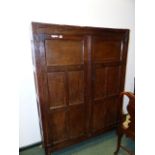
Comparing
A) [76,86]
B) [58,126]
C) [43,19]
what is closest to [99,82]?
[76,86]

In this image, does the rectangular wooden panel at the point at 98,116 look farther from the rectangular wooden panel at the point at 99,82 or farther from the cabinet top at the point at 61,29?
the cabinet top at the point at 61,29

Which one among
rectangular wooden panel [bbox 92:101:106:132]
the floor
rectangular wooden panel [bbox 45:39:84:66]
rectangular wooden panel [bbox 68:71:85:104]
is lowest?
the floor

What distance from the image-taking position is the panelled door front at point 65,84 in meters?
Answer: 1.73

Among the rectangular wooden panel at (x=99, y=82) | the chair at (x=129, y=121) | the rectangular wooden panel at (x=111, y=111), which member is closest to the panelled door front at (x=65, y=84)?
the rectangular wooden panel at (x=99, y=82)

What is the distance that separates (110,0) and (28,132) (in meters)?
2.31

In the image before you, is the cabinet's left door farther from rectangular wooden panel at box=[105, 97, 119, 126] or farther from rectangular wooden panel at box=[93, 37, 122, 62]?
rectangular wooden panel at box=[105, 97, 119, 126]

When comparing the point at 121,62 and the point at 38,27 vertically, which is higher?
the point at 38,27

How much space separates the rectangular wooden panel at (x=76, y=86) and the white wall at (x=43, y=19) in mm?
536

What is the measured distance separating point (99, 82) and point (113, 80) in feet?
0.92

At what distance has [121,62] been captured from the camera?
2281 millimetres

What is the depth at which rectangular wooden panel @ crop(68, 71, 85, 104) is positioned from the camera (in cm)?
189

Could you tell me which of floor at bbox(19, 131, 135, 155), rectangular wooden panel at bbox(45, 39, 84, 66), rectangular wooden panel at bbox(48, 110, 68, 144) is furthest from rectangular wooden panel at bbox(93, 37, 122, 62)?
floor at bbox(19, 131, 135, 155)
